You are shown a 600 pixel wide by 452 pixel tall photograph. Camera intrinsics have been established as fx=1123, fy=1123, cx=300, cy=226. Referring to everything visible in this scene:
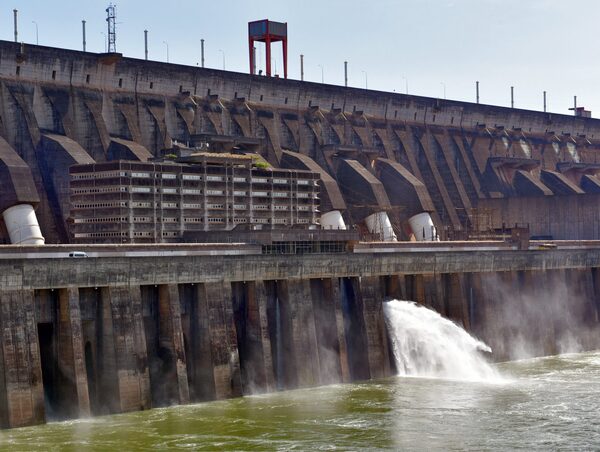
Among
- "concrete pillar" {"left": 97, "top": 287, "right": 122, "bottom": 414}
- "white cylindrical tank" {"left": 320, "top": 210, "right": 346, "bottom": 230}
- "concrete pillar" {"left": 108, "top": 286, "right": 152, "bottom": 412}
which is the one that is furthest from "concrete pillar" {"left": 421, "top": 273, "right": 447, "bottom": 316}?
"concrete pillar" {"left": 97, "top": 287, "right": 122, "bottom": 414}

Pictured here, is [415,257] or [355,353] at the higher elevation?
[415,257]

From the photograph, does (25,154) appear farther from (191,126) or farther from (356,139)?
(356,139)

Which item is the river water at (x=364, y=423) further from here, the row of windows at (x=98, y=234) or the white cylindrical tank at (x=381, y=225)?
the white cylindrical tank at (x=381, y=225)

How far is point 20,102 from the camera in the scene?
7650 cm

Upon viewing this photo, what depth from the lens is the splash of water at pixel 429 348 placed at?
68312 millimetres

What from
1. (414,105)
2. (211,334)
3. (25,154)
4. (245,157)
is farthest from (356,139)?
(211,334)

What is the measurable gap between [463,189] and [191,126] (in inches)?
1422

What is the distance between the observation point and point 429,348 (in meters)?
69.1

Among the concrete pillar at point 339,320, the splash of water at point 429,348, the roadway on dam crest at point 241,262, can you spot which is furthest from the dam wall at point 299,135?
the splash of water at point 429,348

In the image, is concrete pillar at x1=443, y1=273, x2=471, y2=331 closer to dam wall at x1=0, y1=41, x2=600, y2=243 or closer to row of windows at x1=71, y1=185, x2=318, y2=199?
row of windows at x1=71, y1=185, x2=318, y2=199

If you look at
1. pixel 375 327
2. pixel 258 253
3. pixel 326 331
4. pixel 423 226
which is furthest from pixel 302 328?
pixel 423 226

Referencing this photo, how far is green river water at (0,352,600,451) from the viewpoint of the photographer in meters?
46.8

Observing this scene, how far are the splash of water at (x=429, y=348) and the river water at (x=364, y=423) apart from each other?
4.14 metres

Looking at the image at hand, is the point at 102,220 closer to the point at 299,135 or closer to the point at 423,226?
the point at 299,135
